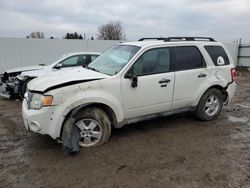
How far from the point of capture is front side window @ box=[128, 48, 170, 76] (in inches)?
186

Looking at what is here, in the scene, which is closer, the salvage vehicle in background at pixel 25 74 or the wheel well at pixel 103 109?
the wheel well at pixel 103 109

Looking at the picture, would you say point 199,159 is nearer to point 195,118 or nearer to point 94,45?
point 195,118

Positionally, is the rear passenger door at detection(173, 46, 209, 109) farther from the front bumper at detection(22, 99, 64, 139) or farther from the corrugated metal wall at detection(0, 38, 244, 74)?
the corrugated metal wall at detection(0, 38, 244, 74)

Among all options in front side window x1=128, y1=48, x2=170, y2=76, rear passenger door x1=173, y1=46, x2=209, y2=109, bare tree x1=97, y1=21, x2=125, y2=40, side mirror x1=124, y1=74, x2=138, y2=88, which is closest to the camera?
side mirror x1=124, y1=74, x2=138, y2=88

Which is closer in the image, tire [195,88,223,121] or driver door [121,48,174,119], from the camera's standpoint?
driver door [121,48,174,119]

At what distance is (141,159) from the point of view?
4.00 meters

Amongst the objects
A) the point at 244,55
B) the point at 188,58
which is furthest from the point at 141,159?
the point at 244,55

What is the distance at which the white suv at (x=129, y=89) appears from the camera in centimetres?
408

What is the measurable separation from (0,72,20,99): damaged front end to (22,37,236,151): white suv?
3908 mm

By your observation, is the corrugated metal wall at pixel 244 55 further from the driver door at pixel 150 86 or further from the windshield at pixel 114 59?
the windshield at pixel 114 59

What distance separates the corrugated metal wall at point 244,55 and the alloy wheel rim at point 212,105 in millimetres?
16988

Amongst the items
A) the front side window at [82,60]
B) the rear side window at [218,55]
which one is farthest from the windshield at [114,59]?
the front side window at [82,60]

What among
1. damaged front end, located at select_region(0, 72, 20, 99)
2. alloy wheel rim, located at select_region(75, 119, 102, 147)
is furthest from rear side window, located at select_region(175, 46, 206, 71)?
damaged front end, located at select_region(0, 72, 20, 99)

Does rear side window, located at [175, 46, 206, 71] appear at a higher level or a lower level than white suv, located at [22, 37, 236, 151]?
higher
